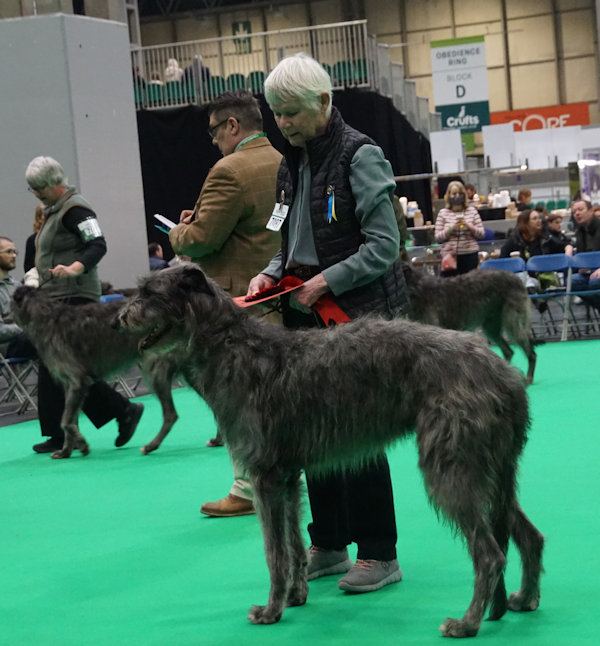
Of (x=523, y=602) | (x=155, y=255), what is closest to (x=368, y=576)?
(x=523, y=602)

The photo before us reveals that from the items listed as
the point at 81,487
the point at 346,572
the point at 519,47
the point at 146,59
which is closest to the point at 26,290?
the point at 81,487

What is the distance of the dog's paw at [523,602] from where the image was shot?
295 centimetres

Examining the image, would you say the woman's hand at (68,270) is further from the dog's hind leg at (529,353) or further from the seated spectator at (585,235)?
the seated spectator at (585,235)

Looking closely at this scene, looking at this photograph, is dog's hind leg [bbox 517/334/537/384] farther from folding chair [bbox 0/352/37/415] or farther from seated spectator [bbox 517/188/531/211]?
seated spectator [bbox 517/188/531/211]

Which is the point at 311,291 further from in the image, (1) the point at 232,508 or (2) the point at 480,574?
(1) the point at 232,508

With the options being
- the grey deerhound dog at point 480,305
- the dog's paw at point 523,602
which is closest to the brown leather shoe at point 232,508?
the dog's paw at point 523,602

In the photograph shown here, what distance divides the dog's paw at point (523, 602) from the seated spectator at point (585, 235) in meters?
8.91

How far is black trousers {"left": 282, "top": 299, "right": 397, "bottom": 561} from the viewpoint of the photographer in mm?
3271

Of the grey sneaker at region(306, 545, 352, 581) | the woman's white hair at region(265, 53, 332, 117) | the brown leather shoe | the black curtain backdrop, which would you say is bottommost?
the brown leather shoe

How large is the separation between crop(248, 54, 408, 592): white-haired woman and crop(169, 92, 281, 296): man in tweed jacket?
689 millimetres

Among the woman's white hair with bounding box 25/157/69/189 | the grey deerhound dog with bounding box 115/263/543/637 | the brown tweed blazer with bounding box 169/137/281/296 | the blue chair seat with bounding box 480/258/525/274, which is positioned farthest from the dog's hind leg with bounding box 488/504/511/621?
the blue chair seat with bounding box 480/258/525/274

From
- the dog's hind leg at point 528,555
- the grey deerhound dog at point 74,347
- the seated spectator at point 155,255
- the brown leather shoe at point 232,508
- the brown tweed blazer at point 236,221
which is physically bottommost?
the brown leather shoe at point 232,508

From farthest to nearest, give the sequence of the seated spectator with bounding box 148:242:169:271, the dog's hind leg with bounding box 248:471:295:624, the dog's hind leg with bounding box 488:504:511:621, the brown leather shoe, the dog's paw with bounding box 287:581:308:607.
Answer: the seated spectator with bounding box 148:242:169:271 → the brown leather shoe → the dog's paw with bounding box 287:581:308:607 → the dog's hind leg with bounding box 248:471:295:624 → the dog's hind leg with bounding box 488:504:511:621

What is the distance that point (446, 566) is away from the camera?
11.4 ft
